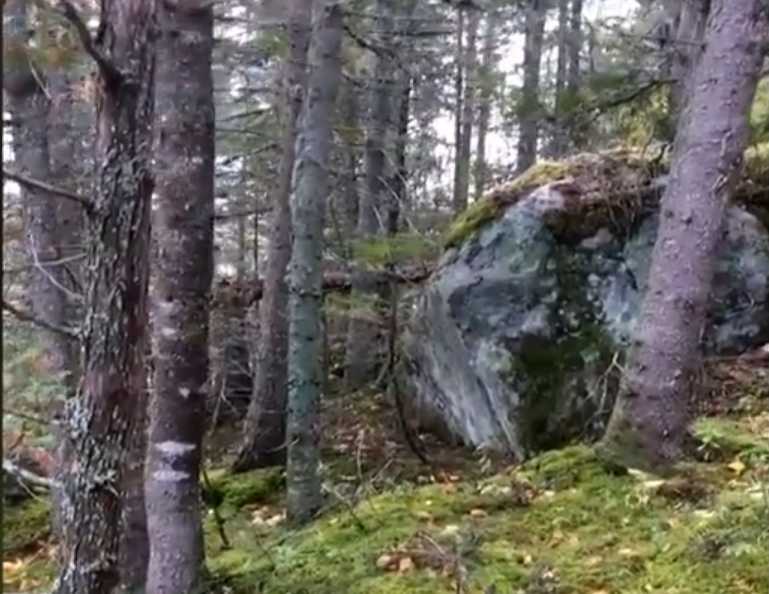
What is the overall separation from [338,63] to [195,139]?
139 centimetres

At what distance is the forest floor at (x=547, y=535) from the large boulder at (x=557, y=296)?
3.14 ft

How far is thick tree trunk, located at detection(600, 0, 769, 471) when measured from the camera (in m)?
4.91

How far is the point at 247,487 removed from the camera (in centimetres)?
750

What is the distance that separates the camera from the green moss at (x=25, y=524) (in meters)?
7.56

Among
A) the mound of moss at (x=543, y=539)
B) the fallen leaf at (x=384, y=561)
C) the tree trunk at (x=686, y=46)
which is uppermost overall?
the tree trunk at (x=686, y=46)

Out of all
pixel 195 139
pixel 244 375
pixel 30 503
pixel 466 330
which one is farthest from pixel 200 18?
pixel 244 375

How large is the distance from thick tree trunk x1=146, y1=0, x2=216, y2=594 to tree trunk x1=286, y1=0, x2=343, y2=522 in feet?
3.04

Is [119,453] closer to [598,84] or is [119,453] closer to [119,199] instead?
[119,199]

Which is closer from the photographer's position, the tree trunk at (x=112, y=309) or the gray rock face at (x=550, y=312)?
the tree trunk at (x=112, y=309)

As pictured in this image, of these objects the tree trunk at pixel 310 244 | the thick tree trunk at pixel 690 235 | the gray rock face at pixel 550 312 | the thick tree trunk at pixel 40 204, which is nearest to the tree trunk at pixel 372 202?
the thick tree trunk at pixel 40 204

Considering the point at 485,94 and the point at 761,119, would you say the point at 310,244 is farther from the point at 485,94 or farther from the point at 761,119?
the point at 485,94

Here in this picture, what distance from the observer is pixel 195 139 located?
14.8 feet

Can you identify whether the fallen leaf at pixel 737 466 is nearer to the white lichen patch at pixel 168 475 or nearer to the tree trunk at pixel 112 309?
the white lichen patch at pixel 168 475

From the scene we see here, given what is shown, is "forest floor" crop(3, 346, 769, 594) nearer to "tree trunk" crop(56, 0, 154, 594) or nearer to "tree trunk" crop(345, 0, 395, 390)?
"tree trunk" crop(56, 0, 154, 594)
